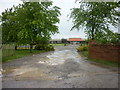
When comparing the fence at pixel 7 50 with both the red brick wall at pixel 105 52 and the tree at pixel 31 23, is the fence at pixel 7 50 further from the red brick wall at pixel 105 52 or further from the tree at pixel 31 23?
the red brick wall at pixel 105 52

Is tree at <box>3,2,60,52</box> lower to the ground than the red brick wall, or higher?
higher

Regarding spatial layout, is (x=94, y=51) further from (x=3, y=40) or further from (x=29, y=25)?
(x=3, y=40)

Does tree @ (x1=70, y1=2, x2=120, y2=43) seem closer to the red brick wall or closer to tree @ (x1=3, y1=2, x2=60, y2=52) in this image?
the red brick wall

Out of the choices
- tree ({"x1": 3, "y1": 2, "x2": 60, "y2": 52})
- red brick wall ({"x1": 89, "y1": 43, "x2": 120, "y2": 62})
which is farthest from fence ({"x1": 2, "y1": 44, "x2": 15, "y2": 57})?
red brick wall ({"x1": 89, "y1": 43, "x2": 120, "y2": 62})

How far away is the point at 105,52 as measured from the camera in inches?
444

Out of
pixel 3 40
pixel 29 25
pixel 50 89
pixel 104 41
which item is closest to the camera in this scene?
pixel 50 89

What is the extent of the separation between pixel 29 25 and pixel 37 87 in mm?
14720

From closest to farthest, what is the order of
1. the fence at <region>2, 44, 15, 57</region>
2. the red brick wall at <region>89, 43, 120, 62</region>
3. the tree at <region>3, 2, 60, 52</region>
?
the red brick wall at <region>89, 43, 120, 62</region> < the fence at <region>2, 44, 15, 57</region> < the tree at <region>3, 2, 60, 52</region>

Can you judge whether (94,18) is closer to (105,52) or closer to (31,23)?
(105,52)

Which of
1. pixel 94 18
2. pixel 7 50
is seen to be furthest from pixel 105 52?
pixel 7 50

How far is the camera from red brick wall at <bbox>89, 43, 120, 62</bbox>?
1013 cm

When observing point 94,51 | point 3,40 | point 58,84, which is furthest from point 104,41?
point 3,40

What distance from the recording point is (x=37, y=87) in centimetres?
493

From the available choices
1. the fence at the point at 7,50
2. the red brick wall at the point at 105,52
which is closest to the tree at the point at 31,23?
the fence at the point at 7,50
